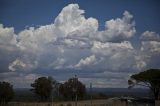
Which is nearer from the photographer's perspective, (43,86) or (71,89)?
(43,86)

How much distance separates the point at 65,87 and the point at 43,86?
22.2 ft

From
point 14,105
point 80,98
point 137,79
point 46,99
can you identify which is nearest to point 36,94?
point 46,99

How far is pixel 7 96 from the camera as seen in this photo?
77.9 m

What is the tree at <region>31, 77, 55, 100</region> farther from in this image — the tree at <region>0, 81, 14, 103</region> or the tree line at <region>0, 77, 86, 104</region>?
the tree at <region>0, 81, 14, 103</region>

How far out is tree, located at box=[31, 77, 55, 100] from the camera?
85.6 m

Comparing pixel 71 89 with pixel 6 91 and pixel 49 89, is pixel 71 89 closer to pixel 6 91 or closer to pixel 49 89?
pixel 49 89

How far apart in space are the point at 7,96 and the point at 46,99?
14592 mm

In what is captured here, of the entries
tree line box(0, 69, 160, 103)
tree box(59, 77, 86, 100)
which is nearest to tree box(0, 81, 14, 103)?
tree line box(0, 69, 160, 103)

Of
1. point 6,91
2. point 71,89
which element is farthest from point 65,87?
point 6,91

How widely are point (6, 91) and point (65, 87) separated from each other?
57.6 feet

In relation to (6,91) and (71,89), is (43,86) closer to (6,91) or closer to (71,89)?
(71,89)

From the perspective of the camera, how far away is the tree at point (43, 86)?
281 feet

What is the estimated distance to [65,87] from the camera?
9094 cm

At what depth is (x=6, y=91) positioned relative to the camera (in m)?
77.4
